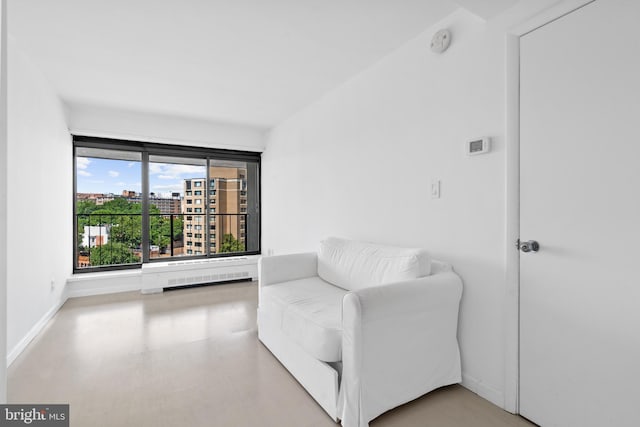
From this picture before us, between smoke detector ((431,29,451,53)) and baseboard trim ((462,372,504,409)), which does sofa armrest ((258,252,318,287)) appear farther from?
smoke detector ((431,29,451,53))

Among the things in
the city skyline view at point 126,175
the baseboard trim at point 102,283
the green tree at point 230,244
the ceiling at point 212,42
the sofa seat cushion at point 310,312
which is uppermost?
the ceiling at point 212,42

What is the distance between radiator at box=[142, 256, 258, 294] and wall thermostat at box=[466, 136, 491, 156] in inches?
150

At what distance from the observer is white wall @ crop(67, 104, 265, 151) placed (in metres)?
4.08

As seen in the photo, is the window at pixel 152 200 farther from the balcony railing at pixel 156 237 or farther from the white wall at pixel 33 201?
the white wall at pixel 33 201

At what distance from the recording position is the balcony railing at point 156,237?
15.1ft

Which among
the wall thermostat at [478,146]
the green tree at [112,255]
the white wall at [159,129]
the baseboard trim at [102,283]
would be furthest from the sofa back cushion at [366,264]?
the green tree at [112,255]

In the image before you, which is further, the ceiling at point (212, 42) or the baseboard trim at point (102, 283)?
the baseboard trim at point (102, 283)

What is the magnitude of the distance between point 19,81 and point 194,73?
1361 mm

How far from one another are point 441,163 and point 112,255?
500cm

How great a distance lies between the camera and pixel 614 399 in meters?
1.37

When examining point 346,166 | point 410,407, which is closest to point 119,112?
point 346,166

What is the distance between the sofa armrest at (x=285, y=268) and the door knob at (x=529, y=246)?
1.81 m

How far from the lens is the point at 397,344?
1.69m

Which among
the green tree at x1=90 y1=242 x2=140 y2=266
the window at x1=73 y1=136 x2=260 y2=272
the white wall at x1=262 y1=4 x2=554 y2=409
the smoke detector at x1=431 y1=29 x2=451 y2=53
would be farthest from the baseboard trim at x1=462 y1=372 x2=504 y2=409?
the green tree at x1=90 y1=242 x2=140 y2=266
